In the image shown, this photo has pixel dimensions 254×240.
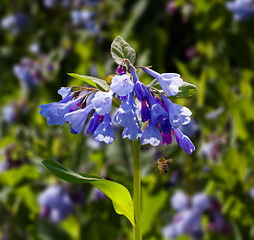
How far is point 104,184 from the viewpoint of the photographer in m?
0.42

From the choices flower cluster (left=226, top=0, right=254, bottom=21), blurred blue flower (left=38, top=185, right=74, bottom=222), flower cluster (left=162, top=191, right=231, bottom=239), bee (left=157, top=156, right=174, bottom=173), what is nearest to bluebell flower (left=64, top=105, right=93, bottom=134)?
bee (left=157, top=156, right=174, bottom=173)

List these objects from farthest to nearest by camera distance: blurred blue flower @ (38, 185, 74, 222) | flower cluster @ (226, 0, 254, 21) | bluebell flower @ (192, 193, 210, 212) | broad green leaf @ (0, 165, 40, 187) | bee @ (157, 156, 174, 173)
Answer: flower cluster @ (226, 0, 254, 21)
broad green leaf @ (0, 165, 40, 187)
blurred blue flower @ (38, 185, 74, 222)
bluebell flower @ (192, 193, 210, 212)
bee @ (157, 156, 174, 173)

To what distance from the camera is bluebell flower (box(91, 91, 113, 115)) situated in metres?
0.39

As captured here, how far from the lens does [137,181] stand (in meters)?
0.40

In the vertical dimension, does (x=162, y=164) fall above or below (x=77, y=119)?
below

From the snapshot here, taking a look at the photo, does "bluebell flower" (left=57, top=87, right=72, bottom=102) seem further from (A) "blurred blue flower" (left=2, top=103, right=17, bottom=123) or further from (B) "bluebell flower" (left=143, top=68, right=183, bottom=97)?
(A) "blurred blue flower" (left=2, top=103, right=17, bottom=123)

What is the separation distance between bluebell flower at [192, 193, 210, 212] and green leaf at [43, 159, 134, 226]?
2.22 feet

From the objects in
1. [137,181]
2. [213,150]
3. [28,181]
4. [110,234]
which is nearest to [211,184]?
[213,150]

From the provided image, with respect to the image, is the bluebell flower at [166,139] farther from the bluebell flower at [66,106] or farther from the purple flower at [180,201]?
the purple flower at [180,201]

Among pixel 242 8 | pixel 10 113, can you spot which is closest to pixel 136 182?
pixel 242 8

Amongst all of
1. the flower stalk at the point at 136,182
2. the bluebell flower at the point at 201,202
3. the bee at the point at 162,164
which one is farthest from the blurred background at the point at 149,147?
the flower stalk at the point at 136,182

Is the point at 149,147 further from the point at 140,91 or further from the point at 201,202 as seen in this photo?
the point at 140,91

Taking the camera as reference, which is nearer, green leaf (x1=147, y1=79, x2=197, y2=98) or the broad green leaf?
green leaf (x1=147, y1=79, x2=197, y2=98)

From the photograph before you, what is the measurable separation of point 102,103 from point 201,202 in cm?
76
